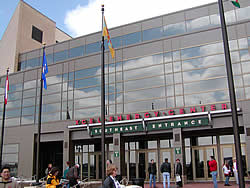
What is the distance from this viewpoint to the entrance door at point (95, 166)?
2758cm

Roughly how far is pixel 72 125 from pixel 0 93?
12.3 metres

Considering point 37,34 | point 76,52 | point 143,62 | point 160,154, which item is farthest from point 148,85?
point 37,34

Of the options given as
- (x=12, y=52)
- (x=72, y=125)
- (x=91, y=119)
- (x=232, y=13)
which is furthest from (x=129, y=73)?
(x=12, y=52)

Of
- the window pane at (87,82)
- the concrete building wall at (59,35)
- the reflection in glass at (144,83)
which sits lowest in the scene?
the reflection in glass at (144,83)

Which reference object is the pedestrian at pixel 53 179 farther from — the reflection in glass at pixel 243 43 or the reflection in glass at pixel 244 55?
the reflection in glass at pixel 243 43

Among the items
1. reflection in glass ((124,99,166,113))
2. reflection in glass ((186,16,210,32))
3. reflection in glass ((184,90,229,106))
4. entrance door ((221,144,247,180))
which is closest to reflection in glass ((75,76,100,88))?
reflection in glass ((124,99,166,113))

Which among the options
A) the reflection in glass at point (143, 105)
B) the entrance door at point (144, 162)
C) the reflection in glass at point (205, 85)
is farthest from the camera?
the entrance door at point (144, 162)

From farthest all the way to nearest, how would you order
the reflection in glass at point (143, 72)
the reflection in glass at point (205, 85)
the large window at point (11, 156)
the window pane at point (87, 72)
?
1. the large window at point (11, 156)
2. the window pane at point (87, 72)
3. the reflection in glass at point (143, 72)
4. the reflection in glass at point (205, 85)

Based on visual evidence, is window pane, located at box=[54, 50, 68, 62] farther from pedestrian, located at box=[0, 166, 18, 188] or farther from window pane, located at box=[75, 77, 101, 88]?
pedestrian, located at box=[0, 166, 18, 188]

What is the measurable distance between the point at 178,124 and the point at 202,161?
3.74 m

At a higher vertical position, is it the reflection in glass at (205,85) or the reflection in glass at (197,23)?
the reflection in glass at (197,23)

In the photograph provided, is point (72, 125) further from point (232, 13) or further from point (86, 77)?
point (232, 13)

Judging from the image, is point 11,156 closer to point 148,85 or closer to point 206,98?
point 148,85

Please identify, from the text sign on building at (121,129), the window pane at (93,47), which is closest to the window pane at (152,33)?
the window pane at (93,47)
